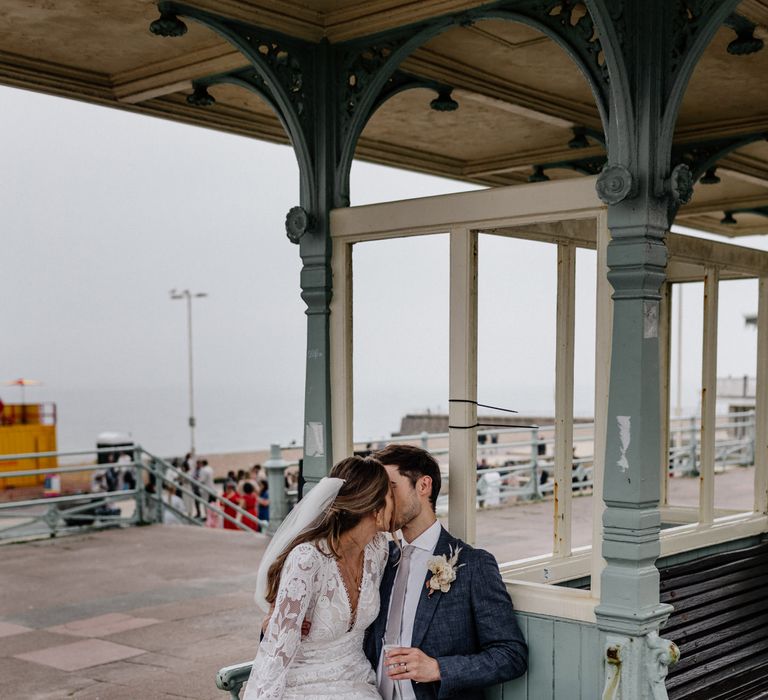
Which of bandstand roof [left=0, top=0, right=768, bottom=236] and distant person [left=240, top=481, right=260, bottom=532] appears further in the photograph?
distant person [left=240, top=481, right=260, bottom=532]

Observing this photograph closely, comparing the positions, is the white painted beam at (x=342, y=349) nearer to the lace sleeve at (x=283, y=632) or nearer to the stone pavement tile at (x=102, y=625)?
the lace sleeve at (x=283, y=632)

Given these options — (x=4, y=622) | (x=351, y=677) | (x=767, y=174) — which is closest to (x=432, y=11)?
(x=351, y=677)

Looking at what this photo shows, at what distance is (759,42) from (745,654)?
304cm

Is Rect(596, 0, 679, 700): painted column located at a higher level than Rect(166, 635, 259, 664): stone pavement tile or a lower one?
higher

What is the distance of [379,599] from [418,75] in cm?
308

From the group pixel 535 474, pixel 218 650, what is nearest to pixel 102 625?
pixel 218 650

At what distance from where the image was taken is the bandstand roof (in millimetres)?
4750

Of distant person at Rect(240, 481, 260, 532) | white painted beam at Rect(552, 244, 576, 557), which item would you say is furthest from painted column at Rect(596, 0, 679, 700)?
distant person at Rect(240, 481, 260, 532)

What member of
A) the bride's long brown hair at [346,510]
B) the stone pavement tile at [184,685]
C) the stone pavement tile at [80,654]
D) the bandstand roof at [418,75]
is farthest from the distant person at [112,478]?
the bride's long brown hair at [346,510]

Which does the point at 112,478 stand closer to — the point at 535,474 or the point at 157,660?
the point at 535,474

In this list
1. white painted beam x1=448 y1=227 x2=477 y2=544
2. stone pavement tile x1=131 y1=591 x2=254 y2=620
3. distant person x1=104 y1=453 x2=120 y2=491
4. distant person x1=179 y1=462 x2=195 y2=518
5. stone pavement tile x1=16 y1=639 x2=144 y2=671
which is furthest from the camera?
distant person x1=104 y1=453 x2=120 y2=491

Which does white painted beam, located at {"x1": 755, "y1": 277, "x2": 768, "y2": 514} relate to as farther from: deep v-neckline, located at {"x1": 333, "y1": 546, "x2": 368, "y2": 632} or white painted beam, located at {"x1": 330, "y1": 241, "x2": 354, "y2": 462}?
deep v-neckline, located at {"x1": 333, "y1": 546, "x2": 368, "y2": 632}

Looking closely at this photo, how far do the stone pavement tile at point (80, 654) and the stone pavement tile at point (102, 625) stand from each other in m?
0.30

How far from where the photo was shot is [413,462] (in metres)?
4.00
